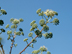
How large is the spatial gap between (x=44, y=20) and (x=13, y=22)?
1472mm

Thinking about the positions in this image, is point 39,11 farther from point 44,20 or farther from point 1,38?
point 1,38

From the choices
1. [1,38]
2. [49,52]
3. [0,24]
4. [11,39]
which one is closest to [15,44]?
[11,39]

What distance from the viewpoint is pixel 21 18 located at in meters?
6.83

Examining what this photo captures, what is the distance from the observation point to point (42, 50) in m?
6.22

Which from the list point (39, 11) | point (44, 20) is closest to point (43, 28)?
point (44, 20)

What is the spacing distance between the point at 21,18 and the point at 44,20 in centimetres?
122

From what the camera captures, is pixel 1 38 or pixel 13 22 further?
pixel 13 22

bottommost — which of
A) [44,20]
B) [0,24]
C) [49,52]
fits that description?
[49,52]

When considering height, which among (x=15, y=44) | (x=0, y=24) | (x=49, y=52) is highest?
(x=0, y=24)

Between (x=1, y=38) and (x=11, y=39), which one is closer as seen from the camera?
(x=1, y=38)

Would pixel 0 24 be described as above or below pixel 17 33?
above

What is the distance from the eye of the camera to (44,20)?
20.6 feet

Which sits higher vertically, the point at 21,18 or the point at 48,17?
the point at 21,18

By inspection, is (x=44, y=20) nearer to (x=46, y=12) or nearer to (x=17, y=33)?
(x=46, y=12)
